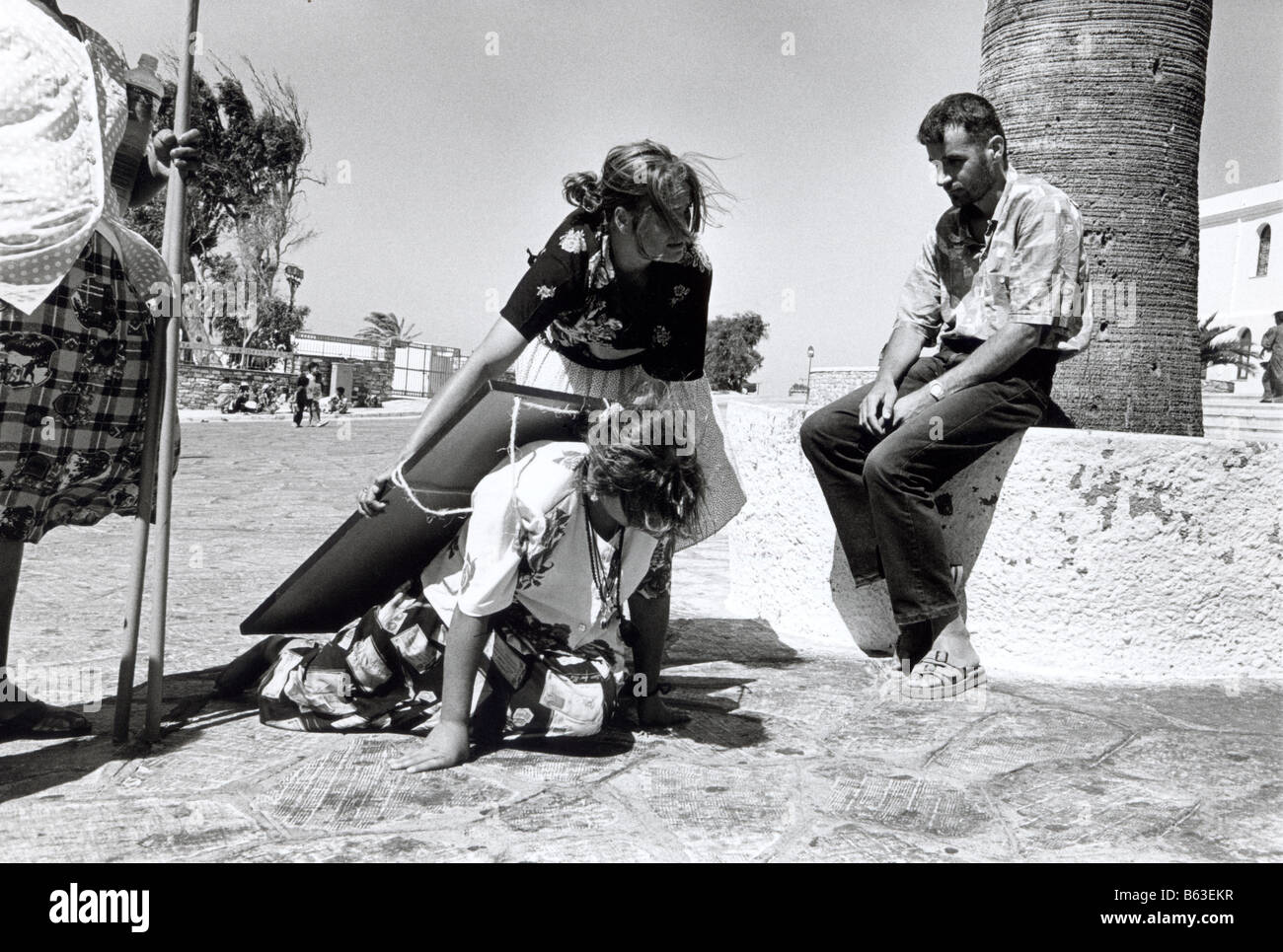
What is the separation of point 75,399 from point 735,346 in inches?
2376

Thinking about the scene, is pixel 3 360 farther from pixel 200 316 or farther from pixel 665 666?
pixel 200 316

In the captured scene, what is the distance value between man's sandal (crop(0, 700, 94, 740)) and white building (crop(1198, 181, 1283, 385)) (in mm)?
40181

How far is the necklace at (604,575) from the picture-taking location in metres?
2.84

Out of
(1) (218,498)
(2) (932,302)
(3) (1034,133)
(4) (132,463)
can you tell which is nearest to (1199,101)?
(3) (1034,133)

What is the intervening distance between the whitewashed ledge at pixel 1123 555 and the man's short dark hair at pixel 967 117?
1.01 m

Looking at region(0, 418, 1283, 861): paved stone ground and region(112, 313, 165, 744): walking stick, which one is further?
region(112, 313, 165, 744): walking stick

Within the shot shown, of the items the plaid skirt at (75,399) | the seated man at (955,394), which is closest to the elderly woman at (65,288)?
the plaid skirt at (75,399)

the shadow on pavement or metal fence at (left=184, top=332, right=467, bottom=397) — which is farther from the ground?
metal fence at (left=184, top=332, right=467, bottom=397)

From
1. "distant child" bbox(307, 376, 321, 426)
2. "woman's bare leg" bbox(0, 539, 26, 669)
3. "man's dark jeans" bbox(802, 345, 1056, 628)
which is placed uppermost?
"distant child" bbox(307, 376, 321, 426)

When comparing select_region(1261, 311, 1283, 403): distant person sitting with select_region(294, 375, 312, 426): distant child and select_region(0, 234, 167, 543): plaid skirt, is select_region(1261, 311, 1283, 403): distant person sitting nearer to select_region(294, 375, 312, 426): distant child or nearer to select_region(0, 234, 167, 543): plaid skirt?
select_region(0, 234, 167, 543): plaid skirt

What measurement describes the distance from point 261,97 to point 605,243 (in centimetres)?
3267

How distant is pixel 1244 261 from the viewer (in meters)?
40.4

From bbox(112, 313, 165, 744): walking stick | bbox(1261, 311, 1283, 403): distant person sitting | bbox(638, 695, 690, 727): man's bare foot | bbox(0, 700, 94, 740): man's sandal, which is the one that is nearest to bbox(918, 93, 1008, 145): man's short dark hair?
bbox(638, 695, 690, 727): man's bare foot

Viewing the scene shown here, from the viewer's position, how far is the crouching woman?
8.70ft
